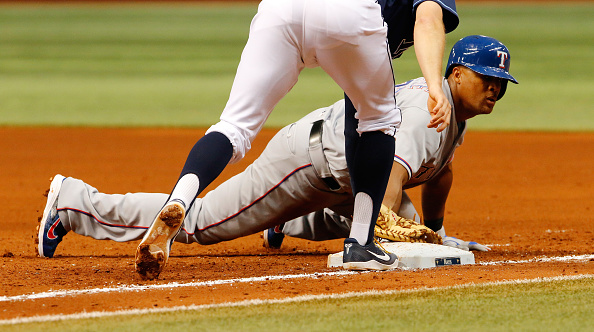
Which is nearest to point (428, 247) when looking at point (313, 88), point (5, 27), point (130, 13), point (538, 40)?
point (313, 88)

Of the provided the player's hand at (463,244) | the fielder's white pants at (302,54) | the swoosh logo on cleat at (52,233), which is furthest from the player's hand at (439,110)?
the swoosh logo on cleat at (52,233)

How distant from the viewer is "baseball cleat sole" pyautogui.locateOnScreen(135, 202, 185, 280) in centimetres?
242

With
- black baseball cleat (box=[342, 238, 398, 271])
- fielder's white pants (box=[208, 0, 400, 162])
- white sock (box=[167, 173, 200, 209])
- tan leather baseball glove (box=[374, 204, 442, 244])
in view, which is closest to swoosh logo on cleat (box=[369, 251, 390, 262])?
black baseball cleat (box=[342, 238, 398, 271])

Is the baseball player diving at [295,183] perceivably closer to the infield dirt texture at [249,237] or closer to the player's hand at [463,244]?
the player's hand at [463,244]

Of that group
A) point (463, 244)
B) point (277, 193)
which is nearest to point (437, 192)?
point (463, 244)

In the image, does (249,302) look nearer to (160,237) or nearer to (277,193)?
(160,237)

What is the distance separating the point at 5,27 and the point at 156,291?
74.0ft

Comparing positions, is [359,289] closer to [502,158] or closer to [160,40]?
[502,158]

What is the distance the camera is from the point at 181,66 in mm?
17172

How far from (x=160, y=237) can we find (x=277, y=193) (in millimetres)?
1053

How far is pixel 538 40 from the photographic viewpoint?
20469 millimetres

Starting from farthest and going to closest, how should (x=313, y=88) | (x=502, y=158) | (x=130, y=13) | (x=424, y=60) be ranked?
(x=130, y=13) < (x=313, y=88) < (x=502, y=158) < (x=424, y=60)

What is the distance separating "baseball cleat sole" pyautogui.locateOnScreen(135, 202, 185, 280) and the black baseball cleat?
659 mm

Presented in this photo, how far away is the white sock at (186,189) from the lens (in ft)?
8.11
